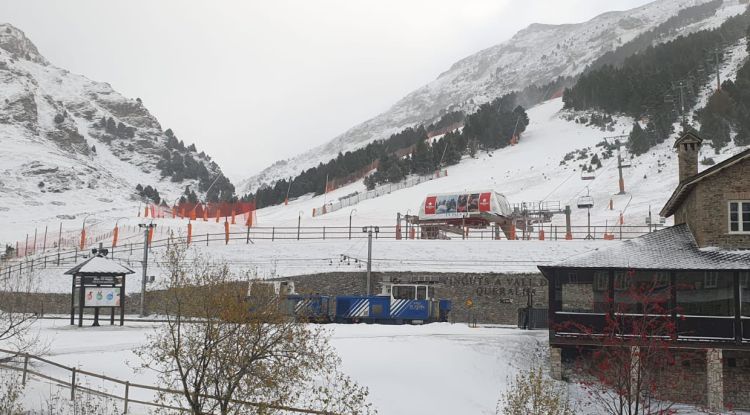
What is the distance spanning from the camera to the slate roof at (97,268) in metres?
33.9

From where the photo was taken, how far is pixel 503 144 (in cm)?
10456

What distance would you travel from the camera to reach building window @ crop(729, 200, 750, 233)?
2619 cm

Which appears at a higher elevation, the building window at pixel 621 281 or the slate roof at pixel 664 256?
the slate roof at pixel 664 256

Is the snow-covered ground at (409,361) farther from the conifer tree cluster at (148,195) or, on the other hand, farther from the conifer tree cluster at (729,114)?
the conifer tree cluster at (148,195)

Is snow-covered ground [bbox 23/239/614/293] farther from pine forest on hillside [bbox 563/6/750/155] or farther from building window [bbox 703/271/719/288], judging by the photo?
pine forest on hillside [bbox 563/6/750/155]

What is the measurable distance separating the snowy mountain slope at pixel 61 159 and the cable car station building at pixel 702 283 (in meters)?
74.0

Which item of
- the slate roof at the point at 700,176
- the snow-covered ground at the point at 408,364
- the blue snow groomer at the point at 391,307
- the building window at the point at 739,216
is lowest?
the snow-covered ground at the point at 408,364

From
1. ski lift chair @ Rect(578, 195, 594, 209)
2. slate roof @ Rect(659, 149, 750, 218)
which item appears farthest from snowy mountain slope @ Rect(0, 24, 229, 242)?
slate roof @ Rect(659, 149, 750, 218)

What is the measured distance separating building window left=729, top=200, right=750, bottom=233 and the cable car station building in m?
0.03

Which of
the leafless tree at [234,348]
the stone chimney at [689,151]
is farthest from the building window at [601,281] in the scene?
the leafless tree at [234,348]

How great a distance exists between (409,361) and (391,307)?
10.8m

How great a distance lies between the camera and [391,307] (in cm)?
3678

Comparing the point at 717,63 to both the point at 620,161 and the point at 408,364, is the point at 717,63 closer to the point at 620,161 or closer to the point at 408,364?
the point at 620,161

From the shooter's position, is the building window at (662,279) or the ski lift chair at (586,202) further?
the ski lift chair at (586,202)
